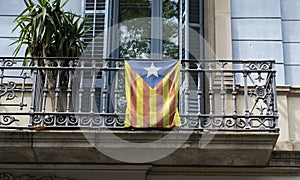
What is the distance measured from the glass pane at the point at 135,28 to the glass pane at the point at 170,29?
25cm

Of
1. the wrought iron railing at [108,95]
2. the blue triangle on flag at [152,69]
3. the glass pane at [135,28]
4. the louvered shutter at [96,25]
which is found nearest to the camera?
the wrought iron railing at [108,95]

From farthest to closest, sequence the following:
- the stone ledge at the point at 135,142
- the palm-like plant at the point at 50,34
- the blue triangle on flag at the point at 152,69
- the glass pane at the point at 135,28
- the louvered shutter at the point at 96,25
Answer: the glass pane at the point at 135,28 → the louvered shutter at the point at 96,25 → the palm-like plant at the point at 50,34 → the blue triangle on flag at the point at 152,69 → the stone ledge at the point at 135,142

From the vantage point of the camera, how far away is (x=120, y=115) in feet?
24.5

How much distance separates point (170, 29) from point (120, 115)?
7.01ft

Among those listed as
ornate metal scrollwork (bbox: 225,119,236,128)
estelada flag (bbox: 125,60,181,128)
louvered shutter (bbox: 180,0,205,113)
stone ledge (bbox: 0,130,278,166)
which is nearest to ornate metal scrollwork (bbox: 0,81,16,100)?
stone ledge (bbox: 0,130,278,166)

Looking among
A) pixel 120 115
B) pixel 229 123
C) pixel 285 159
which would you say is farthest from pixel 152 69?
pixel 285 159

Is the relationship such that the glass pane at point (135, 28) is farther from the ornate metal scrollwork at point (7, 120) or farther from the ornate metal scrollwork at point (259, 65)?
the ornate metal scrollwork at point (7, 120)

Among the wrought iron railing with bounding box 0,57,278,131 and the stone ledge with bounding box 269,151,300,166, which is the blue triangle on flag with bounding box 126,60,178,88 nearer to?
the wrought iron railing with bounding box 0,57,278,131

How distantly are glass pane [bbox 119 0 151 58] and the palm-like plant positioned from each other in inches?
36.0

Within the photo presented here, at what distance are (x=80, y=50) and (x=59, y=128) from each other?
1.47 meters

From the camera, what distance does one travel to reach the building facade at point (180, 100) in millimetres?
7395

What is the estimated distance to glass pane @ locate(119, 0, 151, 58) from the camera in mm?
8898

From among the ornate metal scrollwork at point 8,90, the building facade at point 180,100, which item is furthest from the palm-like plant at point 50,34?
the ornate metal scrollwork at point 8,90

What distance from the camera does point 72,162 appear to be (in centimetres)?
794
